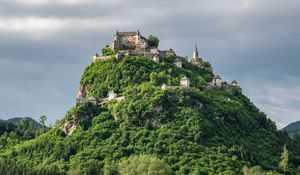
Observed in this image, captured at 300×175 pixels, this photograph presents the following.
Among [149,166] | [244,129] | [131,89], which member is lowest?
[149,166]

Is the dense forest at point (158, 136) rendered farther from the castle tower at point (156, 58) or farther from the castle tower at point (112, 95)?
the castle tower at point (156, 58)

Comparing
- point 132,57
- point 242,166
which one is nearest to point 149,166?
point 242,166

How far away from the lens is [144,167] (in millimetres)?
136750

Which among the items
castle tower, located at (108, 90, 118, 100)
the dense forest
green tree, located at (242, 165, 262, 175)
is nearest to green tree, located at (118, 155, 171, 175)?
the dense forest

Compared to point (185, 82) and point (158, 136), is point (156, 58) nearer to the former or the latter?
point (185, 82)

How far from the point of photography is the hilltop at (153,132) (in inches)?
5901

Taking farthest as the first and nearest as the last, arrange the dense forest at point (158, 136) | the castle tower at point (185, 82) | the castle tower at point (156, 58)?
the castle tower at point (156, 58) → the castle tower at point (185, 82) → the dense forest at point (158, 136)

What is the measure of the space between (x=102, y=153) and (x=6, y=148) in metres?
42.9

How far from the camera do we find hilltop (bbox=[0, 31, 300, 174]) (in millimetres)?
149875

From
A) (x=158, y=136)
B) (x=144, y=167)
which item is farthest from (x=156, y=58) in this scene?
(x=144, y=167)

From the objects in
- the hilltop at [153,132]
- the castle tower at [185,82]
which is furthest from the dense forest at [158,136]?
the castle tower at [185,82]

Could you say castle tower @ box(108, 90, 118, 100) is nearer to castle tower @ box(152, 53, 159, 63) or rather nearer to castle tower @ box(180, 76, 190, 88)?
castle tower @ box(180, 76, 190, 88)

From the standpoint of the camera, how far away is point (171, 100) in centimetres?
17088

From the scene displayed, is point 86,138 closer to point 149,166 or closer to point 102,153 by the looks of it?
point 102,153
